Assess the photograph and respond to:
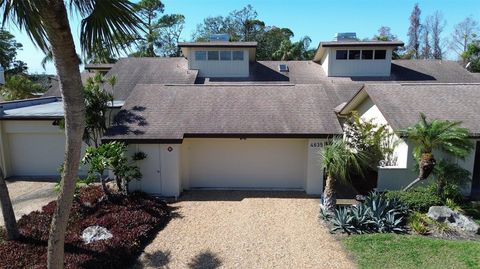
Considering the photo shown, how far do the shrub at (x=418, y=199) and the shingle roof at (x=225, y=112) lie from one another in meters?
3.11

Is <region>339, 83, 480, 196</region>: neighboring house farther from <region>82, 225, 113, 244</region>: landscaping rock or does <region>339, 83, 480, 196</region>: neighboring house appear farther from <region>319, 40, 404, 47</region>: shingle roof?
<region>82, 225, 113, 244</region>: landscaping rock

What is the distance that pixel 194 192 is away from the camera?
14641 mm

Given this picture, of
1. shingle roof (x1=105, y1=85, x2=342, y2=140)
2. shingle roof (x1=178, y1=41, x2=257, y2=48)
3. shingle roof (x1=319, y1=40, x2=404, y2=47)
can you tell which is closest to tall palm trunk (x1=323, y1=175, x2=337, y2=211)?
shingle roof (x1=105, y1=85, x2=342, y2=140)

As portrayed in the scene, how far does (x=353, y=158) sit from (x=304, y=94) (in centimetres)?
592

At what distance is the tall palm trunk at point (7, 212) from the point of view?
8.88m

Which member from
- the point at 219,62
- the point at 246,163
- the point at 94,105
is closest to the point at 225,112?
the point at 246,163

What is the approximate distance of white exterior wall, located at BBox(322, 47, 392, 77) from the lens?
2591 centimetres

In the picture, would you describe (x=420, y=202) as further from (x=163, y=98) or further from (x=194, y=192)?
(x=163, y=98)

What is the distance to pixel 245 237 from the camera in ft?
33.7

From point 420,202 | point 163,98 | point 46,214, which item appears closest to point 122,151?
point 46,214

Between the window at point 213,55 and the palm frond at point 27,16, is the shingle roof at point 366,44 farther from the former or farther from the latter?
the palm frond at point 27,16

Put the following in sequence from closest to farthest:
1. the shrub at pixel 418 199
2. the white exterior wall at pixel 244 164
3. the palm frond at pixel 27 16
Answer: the palm frond at pixel 27 16 < the shrub at pixel 418 199 < the white exterior wall at pixel 244 164

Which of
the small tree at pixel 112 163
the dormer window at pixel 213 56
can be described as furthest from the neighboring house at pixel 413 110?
the dormer window at pixel 213 56

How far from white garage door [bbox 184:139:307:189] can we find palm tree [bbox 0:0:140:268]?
8.99 meters
